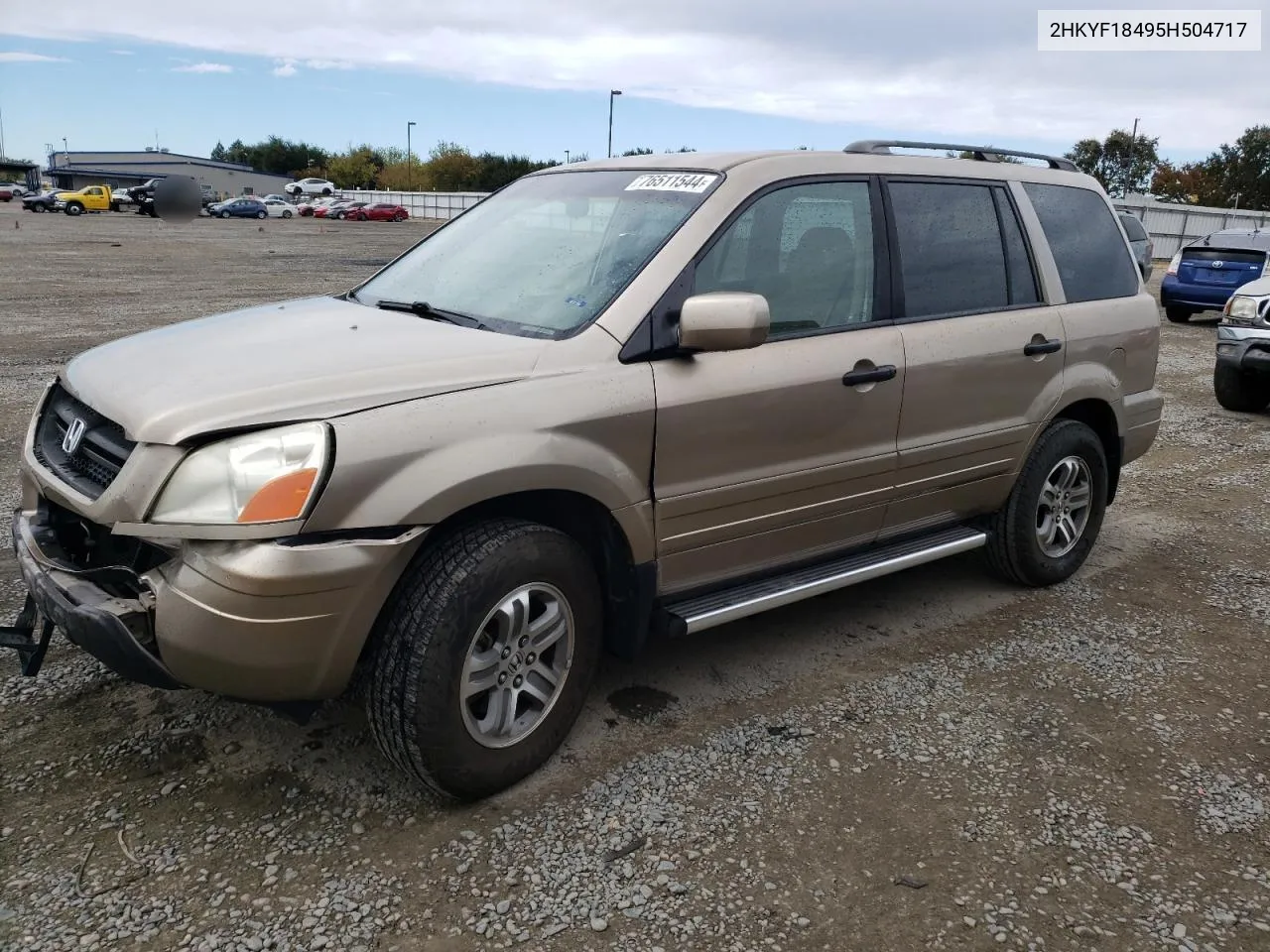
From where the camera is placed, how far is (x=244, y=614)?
97.3 inches

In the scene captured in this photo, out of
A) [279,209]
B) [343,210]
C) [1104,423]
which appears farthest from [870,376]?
[279,209]

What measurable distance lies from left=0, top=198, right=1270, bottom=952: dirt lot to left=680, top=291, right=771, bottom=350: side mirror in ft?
4.29

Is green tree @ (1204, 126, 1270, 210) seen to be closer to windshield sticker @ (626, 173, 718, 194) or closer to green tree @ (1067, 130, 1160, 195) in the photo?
green tree @ (1067, 130, 1160, 195)

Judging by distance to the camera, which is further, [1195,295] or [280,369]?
[1195,295]

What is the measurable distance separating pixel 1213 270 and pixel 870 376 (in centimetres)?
1409

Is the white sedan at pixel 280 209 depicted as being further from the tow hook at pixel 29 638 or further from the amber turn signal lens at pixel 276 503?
the amber turn signal lens at pixel 276 503

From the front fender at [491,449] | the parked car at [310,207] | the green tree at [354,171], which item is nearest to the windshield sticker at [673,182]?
the front fender at [491,449]

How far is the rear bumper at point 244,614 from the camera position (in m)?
2.47

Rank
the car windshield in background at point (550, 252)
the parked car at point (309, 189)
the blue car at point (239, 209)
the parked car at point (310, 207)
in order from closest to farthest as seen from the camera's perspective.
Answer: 1. the car windshield in background at point (550, 252)
2. the blue car at point (239, 209)
3. the parked car at point (310, 207)
4. the parked car at point (309, 189)

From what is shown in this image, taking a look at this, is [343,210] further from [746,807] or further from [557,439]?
[746,807]

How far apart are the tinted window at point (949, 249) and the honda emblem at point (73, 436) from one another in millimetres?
2837

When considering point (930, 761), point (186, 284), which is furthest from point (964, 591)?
point (186, 284)

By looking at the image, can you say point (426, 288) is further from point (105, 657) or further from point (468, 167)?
→ point (468, 167)

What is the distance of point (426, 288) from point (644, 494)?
3.99ft
